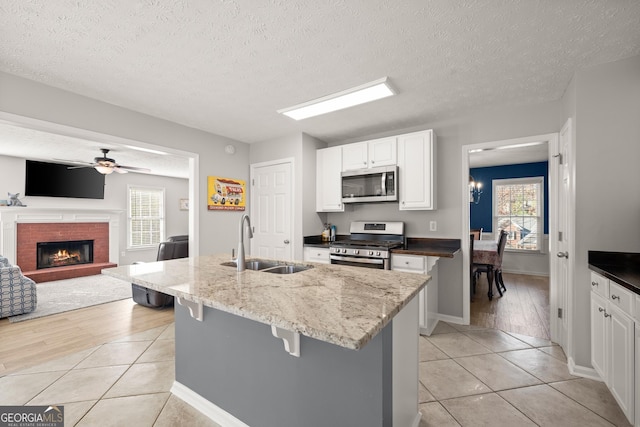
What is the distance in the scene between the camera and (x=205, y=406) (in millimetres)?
1862

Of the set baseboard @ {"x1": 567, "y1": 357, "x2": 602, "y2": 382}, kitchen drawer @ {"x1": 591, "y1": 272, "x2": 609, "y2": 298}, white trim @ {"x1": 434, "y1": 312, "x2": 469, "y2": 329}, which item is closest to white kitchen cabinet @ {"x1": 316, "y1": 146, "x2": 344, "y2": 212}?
white trim @ {"x1": 434, "y1": 312, "x2": 469, "y2": 329}

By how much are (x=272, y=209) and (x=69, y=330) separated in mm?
2686

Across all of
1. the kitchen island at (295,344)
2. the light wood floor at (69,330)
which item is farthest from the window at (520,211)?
the light wood floor at (69,330)

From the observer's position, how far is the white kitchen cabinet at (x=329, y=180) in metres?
3.96

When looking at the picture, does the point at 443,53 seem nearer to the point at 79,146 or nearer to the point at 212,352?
the point at 212,352

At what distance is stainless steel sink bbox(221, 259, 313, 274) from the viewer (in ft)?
6.88

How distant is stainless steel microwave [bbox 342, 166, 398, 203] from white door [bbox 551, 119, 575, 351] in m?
1.53

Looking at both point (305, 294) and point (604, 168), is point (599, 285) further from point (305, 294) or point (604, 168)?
point (305, 294)

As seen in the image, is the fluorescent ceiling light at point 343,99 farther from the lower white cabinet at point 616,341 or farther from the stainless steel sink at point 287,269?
the lower white cabinet at point 616,341

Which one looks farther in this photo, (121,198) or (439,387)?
(121,198)

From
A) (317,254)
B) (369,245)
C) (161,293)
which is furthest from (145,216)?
(369,245)

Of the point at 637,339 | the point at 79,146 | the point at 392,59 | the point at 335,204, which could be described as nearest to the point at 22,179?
the point at 79,146

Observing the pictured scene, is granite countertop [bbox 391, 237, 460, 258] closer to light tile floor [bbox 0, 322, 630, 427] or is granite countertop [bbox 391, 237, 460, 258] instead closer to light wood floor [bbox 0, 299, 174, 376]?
light tile floor [bbox 0, 322, 630, 427]

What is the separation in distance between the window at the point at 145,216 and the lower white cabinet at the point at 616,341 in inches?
330
